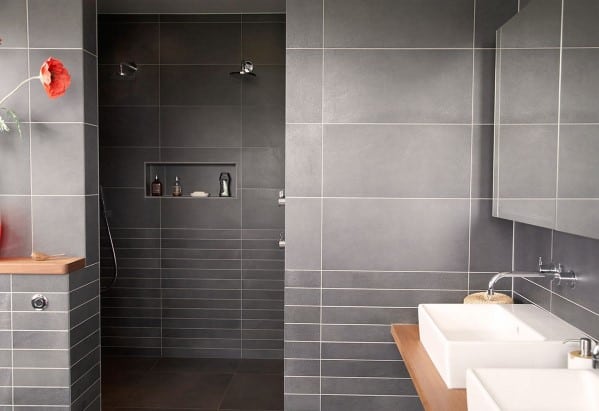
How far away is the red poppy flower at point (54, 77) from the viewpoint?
2.40m

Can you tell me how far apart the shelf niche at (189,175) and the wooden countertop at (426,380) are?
231cm

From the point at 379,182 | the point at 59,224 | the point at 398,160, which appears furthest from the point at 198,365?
the point at 398,160

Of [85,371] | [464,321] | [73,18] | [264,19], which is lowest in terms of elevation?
[85,371]

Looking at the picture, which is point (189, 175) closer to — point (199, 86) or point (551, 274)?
point (199, 86)

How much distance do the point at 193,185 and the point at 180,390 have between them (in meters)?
1.51

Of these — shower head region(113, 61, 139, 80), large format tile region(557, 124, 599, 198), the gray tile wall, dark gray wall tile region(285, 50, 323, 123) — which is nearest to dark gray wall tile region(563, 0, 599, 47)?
the gray tile wall

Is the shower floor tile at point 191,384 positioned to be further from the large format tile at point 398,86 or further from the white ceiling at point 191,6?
the white ceiling at point 191,6

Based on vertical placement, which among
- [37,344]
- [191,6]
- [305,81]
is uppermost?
[191,6]

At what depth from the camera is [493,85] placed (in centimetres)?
261

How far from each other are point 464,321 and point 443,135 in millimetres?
847

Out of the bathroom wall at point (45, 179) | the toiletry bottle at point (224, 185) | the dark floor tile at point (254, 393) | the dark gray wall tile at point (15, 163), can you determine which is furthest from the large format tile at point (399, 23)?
the dark floor tile at point (254, 393)

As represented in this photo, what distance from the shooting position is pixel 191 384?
3.94 meters

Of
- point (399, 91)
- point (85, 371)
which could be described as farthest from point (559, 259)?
point (85, 371)

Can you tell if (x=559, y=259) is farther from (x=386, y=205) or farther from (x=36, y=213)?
(x=36, y=213)
